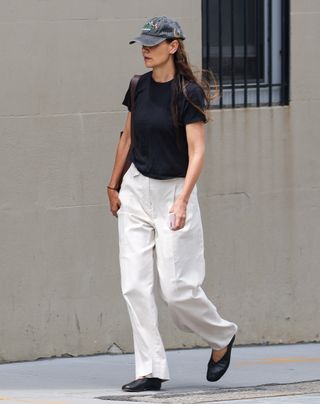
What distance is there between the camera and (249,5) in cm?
886

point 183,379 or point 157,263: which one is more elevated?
point 157,263

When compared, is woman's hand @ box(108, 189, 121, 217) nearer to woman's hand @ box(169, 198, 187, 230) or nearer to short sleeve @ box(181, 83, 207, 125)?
woman's hand @ box(169, 198, 187, 230)

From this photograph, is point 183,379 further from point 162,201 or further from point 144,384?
point 162,201

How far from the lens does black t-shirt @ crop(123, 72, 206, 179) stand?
6883 millimetres

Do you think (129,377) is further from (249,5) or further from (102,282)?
(249,5)

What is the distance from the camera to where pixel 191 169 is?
681 cm

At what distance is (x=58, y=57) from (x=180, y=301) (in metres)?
1.92

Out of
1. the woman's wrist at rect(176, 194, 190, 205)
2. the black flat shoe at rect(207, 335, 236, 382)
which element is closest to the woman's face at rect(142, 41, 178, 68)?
the woman's wrist at rect(176, 194, 190, 205)

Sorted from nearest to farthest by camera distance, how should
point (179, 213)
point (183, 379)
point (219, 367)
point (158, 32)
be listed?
point (179, 213), point (158, 32), point (219, 367), point (183, 379)

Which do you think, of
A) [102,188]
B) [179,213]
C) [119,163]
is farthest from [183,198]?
[102,188]

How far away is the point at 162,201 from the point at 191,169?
256mm

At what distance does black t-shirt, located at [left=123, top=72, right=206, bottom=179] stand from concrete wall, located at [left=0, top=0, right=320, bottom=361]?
123 cm

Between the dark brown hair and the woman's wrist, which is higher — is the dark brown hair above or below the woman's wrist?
above

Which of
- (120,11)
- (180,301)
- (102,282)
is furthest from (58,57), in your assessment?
(180,301)
